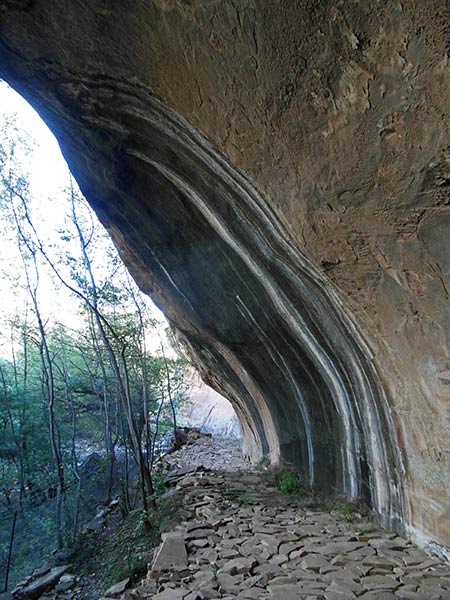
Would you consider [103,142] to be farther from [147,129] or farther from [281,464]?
[281,464]

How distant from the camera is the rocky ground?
9.47ft

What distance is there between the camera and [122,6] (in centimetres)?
273

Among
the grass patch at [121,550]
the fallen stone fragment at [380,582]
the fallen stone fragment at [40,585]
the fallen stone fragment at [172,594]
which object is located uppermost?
the fallen stone fragment at [380,582]

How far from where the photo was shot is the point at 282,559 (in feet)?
11.8

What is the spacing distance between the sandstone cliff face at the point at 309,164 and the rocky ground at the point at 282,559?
407 mm

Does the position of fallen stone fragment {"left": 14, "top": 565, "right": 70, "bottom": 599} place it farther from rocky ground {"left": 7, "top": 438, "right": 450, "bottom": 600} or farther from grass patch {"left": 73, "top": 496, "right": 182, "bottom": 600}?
rocky ground {"left": 7, "top": 438, "right": 450, "bottom": 600}

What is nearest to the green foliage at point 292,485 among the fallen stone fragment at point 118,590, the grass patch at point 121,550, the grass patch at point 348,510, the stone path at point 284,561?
the stone path at point 284,561

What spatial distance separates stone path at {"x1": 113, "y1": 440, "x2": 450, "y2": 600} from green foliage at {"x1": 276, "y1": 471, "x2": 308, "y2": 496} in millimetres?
733

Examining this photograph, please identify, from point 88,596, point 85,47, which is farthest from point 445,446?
point 88,596

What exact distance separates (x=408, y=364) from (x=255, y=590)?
2.26 metres

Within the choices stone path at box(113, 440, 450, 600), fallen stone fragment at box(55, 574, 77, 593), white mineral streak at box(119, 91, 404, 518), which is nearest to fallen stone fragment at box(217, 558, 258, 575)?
stone path at box(113, 440, 450, 600)

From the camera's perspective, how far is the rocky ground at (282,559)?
289 cm

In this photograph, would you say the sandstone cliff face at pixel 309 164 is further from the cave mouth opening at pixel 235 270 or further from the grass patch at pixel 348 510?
the grass patch at pixel 348 510

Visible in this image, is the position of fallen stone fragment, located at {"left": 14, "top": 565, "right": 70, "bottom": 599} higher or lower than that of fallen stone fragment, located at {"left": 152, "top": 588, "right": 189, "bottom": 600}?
lower
